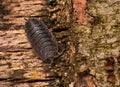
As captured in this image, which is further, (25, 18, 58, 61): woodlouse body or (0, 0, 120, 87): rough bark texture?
(25, 18, 58, 61): woodlouse body

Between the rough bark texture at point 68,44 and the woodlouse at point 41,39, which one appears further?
the woodlouse at point 41,39

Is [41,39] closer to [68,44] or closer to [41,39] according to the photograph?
[41,39]

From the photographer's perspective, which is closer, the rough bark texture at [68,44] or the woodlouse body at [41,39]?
the rough bark texture at [68,44]

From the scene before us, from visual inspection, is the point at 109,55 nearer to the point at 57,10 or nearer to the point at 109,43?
the point at 109,43

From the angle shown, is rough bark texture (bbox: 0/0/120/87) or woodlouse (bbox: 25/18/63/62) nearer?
rough bark texture (bbox: 0/0/120/87)

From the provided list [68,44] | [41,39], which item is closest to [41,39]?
[41,39]
